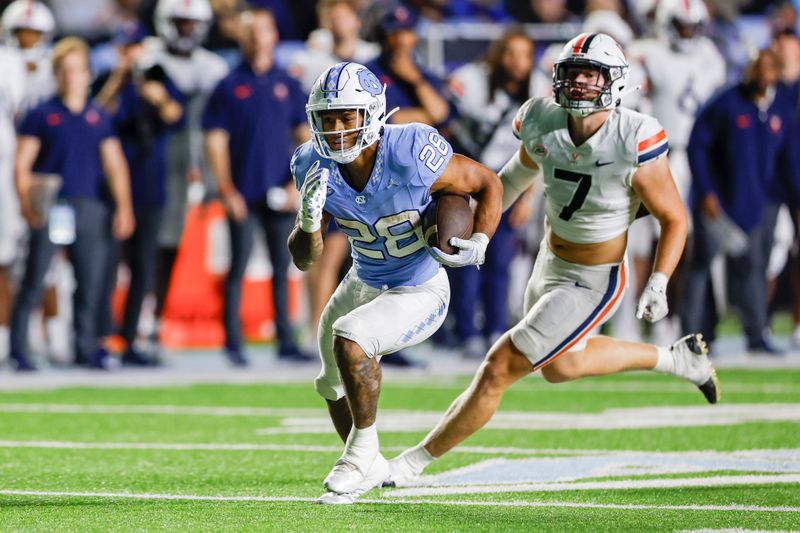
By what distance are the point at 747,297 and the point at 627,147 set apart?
5294mm

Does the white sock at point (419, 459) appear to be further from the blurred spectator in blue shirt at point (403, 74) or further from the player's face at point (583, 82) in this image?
the blurred spectator in blue shirt at point (403, 74)

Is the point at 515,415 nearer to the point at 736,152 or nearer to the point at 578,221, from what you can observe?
the point at 578,221

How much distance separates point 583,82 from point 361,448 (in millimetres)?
1541

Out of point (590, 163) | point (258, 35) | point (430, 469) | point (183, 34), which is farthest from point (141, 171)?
point (590, 163)

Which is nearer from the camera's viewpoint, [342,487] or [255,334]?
[342,487]

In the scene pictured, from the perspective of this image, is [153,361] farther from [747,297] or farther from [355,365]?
[355,365]

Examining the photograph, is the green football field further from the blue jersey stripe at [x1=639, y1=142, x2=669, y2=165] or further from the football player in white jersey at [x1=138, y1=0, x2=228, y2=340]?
the football player in white jersey at [x1=138, y1=0, x2=228, y2=340]

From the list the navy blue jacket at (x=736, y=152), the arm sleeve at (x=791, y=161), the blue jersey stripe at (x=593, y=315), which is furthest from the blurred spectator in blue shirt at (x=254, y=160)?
the blue jersey stripe at (x=593, y=315)

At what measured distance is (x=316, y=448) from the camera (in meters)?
6.54

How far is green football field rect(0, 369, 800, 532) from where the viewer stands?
470 centimetres

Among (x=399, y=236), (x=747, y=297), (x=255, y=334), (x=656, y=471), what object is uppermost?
(x=399, y=236)

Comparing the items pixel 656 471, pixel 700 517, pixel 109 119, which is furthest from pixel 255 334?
pixel 700 517

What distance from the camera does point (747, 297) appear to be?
10594 millimetres

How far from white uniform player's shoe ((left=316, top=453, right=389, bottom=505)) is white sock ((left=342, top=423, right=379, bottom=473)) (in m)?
0.06
